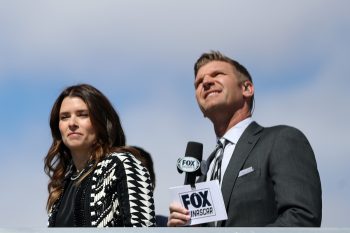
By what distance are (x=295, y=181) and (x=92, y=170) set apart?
1.39 meters

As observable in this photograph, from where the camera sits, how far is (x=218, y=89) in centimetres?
514

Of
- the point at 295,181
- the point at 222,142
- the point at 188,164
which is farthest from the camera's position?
the point at 222,142

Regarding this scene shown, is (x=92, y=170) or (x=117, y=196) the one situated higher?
(x=92, y=170)

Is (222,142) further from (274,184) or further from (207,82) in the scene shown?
(274,184)

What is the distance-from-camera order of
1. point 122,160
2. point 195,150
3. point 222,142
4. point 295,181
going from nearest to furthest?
1. point 295,181
2. point 195,150
3. point 122,160
4. point 222,142

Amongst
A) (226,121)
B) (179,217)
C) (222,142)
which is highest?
(226,121)

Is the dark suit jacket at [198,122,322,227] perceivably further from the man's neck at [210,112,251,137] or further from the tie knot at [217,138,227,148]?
the man's neck at [210,112,251,137]

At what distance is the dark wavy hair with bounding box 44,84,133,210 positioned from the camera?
5.18 m

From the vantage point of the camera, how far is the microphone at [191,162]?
4562mm

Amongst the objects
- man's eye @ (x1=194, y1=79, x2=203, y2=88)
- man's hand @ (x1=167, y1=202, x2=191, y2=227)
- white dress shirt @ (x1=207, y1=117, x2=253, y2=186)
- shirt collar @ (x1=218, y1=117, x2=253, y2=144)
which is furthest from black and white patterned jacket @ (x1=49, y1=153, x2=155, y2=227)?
man's eye @ (x1=194, y1=79, x2=203, y2=88)

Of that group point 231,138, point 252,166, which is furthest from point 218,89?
point 252,166

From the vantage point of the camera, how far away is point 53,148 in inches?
216

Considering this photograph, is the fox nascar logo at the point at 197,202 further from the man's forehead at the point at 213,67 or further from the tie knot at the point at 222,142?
the man's forehead at the point at 213,67

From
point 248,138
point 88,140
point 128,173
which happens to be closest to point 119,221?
point 128,173
